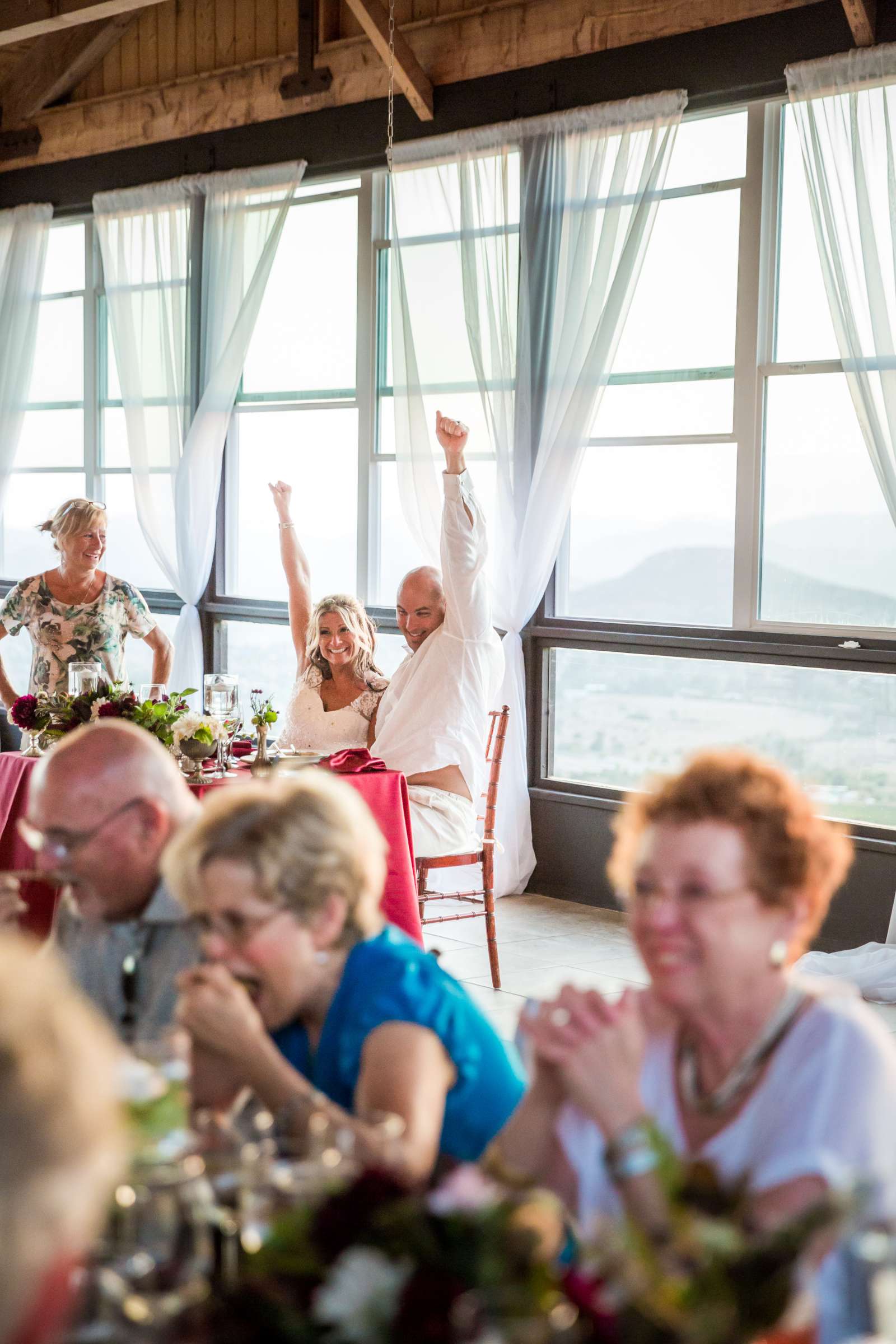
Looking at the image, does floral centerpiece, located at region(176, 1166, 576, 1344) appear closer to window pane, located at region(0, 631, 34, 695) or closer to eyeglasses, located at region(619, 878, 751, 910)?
eyeglasses, located at region(619, 878, 751, 910)

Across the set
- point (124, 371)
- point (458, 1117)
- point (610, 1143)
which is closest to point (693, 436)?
point (124, 371)

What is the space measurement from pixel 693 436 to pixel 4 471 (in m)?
4.84

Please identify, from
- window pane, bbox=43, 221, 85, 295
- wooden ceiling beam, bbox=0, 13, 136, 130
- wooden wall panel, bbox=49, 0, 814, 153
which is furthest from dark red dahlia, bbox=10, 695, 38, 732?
wooden ceiling beam, bbox=0, 13, 136, 130

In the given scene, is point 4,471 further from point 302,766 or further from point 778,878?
point 778,878

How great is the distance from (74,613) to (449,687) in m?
1.77

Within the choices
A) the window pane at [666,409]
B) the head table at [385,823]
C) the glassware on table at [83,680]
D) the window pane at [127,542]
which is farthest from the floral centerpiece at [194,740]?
the window pane at [127,542]

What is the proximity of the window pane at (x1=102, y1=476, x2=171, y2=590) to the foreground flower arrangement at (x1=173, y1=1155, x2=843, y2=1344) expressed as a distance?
752cm

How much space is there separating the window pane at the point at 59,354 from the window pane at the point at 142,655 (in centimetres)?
147

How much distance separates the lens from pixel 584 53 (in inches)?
241

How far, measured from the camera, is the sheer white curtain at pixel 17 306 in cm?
873

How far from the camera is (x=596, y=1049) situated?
1417mm

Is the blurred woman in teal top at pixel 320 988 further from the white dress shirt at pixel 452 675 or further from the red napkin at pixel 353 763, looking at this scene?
the white dress shirt at pixel 452 675

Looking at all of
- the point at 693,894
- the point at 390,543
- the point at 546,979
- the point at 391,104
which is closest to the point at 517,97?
the point at 391,104

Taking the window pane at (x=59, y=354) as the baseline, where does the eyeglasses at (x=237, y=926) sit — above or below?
below
